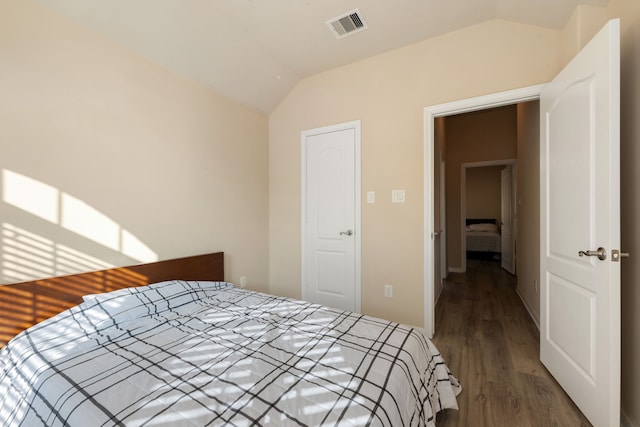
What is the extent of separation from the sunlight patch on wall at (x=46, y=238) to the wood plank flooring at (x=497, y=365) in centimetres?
240

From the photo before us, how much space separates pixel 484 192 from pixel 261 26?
7.32 metres

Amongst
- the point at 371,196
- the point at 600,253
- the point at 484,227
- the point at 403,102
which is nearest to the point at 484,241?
the point at 484,227

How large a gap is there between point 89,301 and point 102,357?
54 centimetres

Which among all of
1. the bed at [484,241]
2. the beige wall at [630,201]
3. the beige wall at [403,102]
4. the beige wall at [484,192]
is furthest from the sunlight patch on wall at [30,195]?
the beige wall at [484,192]

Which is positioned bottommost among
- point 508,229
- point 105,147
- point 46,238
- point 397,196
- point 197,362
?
point 197,362

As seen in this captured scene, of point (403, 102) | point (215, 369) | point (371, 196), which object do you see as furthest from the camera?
point (371, 196)

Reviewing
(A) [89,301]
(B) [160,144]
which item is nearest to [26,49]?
(B) [160,144]

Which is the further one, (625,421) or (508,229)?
(508,229)

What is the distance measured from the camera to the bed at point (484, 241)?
20.4 feet

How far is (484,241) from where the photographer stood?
6348 mm

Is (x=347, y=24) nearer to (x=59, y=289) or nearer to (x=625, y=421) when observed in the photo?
(x=59, y=289)

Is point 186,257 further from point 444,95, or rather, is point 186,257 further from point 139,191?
point 444,95

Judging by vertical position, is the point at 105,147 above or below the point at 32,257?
above

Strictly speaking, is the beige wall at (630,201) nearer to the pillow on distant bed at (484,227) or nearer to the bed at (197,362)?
the bed at (197,362)
